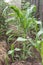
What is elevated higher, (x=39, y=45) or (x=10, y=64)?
(x=39, y=45)

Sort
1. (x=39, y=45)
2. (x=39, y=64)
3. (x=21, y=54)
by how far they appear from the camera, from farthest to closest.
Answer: (x=21, y=54) < (x=39, y=64) < (x=39, y=45)

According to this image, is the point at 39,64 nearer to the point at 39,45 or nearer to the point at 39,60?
the point at 39,60

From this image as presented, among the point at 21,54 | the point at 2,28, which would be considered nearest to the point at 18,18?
the point at 21,54

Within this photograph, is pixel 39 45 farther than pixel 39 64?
No

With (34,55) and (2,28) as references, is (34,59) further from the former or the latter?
(2,28)

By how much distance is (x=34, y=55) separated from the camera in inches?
97.5

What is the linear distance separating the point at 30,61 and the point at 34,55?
85mm

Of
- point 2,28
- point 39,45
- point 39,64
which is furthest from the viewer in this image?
point 2,28

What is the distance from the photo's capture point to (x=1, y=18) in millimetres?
3227

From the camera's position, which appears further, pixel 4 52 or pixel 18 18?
pixel 4 52

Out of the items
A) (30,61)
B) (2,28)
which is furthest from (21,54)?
(2,28)

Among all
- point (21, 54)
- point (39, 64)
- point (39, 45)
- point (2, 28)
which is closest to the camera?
point (39, 45)

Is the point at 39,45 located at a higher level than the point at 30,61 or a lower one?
higher

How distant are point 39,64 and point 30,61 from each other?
15 cm
